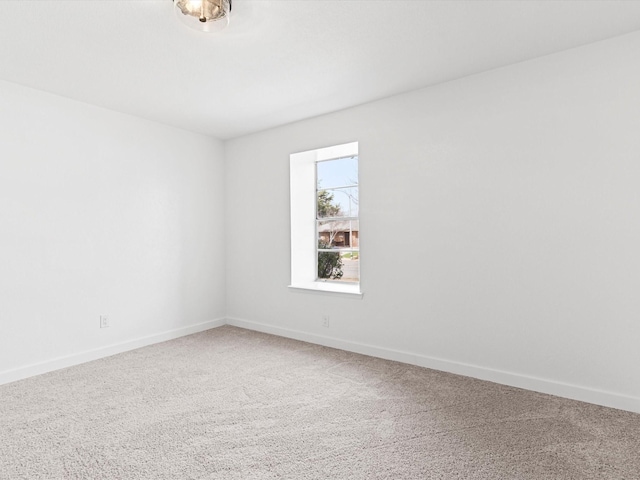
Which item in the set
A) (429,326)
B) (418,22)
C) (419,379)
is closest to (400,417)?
(419,379)

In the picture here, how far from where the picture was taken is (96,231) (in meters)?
3.64

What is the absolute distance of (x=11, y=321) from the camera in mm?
3080

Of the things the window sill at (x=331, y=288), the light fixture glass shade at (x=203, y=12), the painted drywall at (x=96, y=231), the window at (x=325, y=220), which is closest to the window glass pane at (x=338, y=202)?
the window at (x=325, y=220)

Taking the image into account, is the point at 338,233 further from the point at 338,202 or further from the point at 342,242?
the point at 338,202

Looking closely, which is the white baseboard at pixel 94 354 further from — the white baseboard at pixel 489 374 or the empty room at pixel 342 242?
Answer: the white baseboard at pixel 489 374

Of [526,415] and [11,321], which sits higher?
[11,321]

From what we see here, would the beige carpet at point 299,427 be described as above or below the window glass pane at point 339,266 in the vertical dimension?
below

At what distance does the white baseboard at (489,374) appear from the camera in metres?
2.49

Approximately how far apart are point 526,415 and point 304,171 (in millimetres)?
3269

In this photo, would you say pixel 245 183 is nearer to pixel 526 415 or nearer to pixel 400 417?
pixel 400 417

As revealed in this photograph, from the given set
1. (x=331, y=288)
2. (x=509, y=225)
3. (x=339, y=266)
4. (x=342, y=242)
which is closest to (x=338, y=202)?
(x=342, y=242)

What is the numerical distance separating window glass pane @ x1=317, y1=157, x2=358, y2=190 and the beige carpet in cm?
210

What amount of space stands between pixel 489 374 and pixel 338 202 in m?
2.41

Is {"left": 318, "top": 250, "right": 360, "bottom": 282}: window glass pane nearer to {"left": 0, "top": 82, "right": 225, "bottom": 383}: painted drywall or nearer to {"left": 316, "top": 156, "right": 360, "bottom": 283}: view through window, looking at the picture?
{"left": 316, "top": 156, "right": 360, "bottom": 283}: view through window
